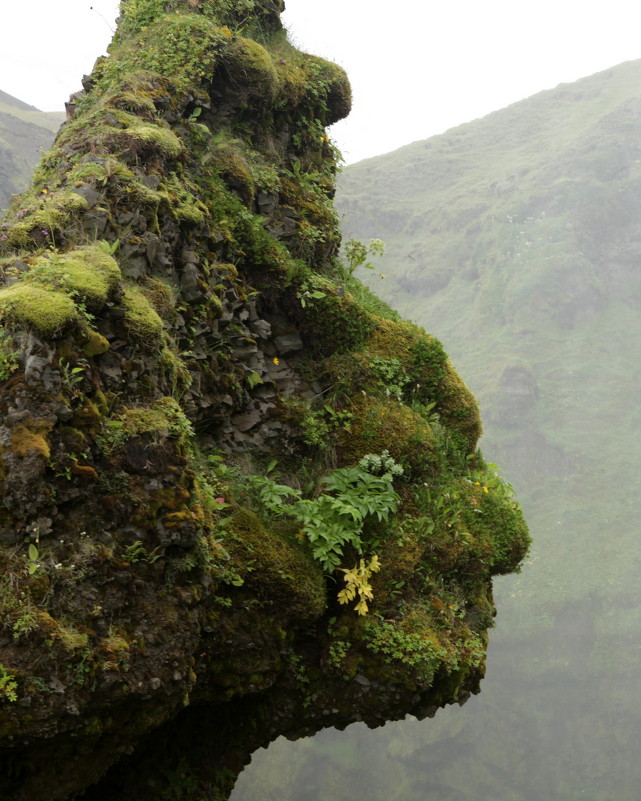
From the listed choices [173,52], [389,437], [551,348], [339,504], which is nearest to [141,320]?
[339,504]

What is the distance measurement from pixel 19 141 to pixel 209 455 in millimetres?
59288

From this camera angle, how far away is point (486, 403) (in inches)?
2773

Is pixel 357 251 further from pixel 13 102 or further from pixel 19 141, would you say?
pixel 13 102

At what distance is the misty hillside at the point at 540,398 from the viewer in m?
47.7

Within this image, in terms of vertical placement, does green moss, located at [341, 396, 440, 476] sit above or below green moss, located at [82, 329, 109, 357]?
below

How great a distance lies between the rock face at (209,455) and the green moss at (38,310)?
Result: 2 cm

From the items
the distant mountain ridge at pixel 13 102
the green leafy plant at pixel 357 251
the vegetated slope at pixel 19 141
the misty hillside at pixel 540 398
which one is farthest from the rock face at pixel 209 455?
the distant mountain ridge at pixel 13 102

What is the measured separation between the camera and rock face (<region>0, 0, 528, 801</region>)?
16.1 ft

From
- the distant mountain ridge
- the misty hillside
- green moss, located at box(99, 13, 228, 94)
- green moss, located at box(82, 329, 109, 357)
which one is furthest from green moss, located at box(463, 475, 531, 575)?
the distant mountain ridge

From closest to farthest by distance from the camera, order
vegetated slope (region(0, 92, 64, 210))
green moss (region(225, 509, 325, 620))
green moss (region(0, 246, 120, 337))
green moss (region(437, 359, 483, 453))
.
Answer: green moss (region(0, 246, 120, 337)) → green moss (region(225, 509, 325, 620)) → green moss (region(437, 359, 483, 453)) → vegetated slope (region(0, 92, 64, 210))

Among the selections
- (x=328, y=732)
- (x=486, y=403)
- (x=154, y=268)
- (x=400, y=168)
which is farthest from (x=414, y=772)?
(x=400, y=168)

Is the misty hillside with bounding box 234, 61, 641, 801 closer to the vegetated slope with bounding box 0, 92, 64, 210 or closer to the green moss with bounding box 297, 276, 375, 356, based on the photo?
the green moss with bounding box 297, 276, 375, 356

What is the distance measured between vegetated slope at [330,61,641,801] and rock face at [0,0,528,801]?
31410 millimetres

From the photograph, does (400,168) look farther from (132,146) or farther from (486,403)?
(132,146)
